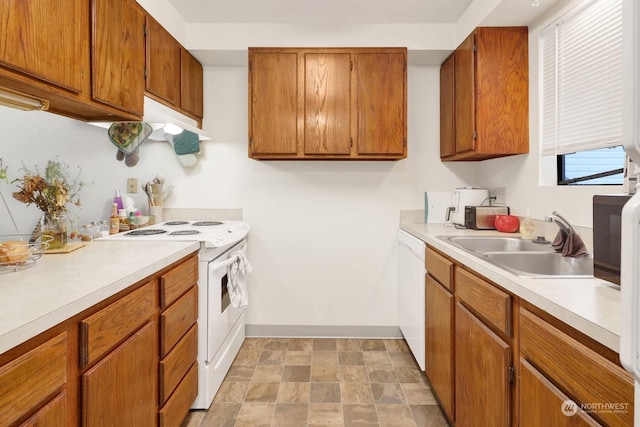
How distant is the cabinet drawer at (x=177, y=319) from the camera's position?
1.49m

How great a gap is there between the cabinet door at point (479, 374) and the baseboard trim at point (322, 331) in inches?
49.8

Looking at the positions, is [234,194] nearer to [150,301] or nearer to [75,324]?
[150,301]

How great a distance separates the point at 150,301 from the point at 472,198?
7.14 feet

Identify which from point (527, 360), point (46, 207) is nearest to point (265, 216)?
point (46, 207)

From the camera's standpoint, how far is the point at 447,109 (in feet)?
8.81

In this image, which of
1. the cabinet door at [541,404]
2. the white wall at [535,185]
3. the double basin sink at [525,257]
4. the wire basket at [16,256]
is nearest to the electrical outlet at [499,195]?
the white wall at [535,185]

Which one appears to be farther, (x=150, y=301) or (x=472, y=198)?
(x=472, y=198)

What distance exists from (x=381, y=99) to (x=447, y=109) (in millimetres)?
557

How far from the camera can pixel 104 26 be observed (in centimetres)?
155

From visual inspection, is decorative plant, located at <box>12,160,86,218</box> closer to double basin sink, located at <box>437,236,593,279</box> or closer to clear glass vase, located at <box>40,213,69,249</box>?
clear glass vase, located at <box>40,213,69,249</box>

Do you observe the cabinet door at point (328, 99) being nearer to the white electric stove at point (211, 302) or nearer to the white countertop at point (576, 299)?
the white electric stove at point (211, 302)

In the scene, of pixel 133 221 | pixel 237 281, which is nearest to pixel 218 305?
pixel 237 281

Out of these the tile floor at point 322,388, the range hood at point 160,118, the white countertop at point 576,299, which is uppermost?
the range hood at point 160,118

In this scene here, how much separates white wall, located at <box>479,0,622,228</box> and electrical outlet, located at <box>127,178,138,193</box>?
2698mm
